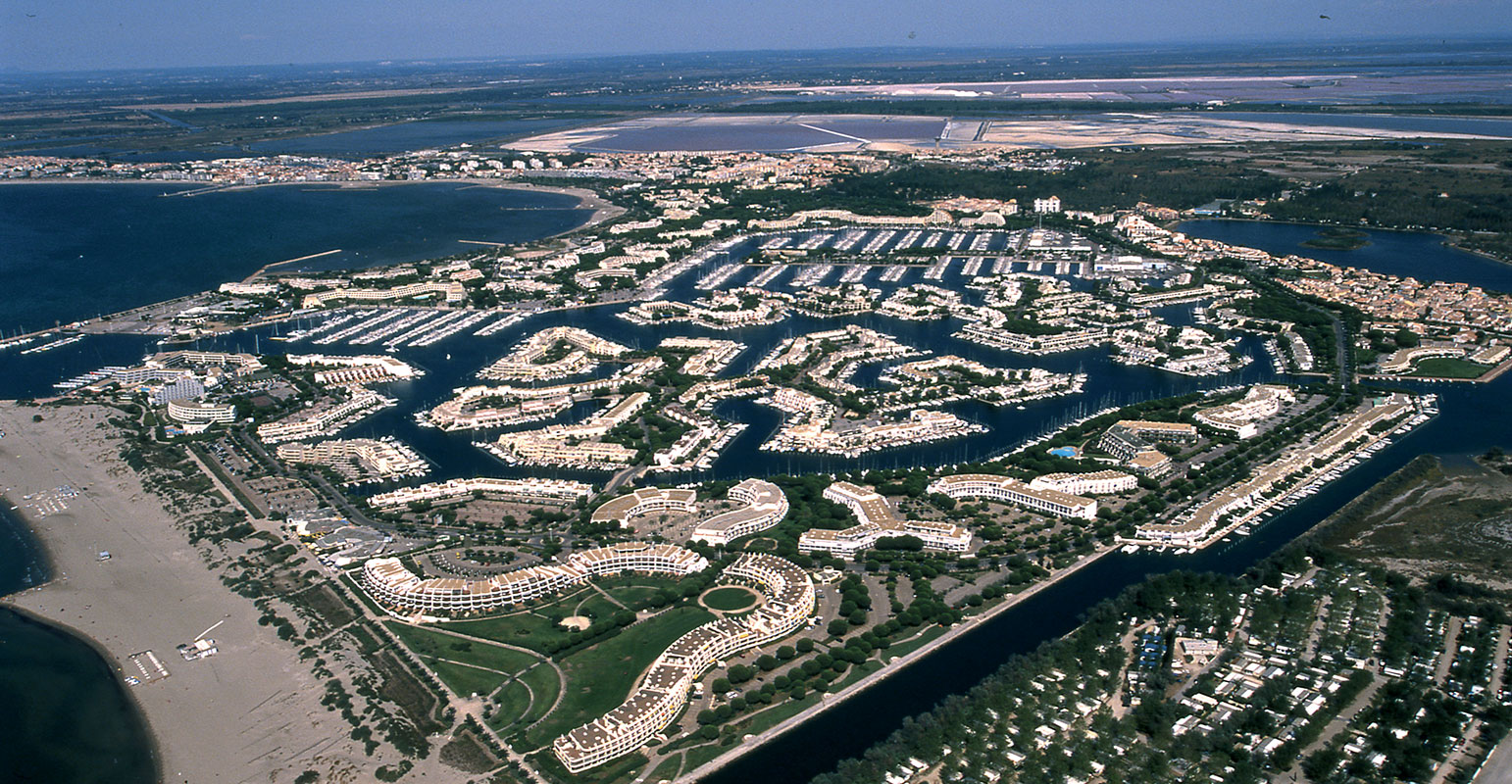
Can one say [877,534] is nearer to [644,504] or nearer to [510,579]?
[644,504]

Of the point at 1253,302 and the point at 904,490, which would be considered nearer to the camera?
the point at 904,490

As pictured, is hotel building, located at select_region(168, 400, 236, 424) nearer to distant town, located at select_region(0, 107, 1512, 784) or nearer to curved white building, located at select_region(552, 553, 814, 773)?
distant town, located at select_region(0, 107, 1512, 784)

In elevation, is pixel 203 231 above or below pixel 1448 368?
above

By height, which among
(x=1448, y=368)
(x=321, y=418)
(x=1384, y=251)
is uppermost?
(x=1384, y=251)

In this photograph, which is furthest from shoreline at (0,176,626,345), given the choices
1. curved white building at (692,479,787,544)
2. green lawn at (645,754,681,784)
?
green lawn at (645,754,681,784)

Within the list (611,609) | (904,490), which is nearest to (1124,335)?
(904,490)

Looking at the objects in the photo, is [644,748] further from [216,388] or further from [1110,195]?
[1110,195]

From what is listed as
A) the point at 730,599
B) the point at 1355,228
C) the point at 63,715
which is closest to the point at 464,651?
the point at 730,599
